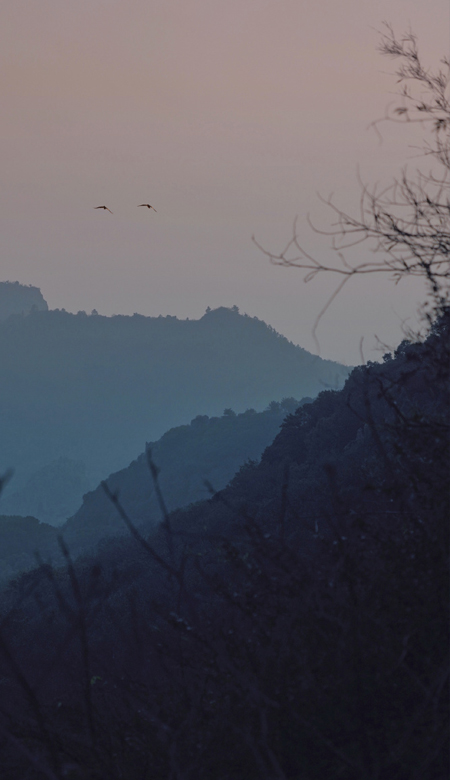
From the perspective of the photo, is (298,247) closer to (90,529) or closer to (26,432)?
(90,529)

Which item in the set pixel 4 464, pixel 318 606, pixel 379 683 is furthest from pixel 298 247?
pixel 4 464

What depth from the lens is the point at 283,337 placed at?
190125 millimetres

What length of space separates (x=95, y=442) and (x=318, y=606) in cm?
17815

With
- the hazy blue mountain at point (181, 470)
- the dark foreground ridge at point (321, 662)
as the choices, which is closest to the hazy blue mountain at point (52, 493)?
the hazy blue mountain at point (181, 470)

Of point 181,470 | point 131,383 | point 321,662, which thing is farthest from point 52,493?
point 321,662

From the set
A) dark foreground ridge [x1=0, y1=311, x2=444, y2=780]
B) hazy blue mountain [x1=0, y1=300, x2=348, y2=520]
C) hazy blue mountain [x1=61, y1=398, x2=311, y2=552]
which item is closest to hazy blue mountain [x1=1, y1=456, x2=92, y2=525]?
hazy blue mountain [x1=0, y1=300, x2=348, y2=520]

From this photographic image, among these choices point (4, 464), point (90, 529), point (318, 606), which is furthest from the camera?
point (4, 464)

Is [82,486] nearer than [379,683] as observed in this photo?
No

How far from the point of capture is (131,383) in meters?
188

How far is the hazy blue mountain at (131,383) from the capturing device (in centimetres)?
17450

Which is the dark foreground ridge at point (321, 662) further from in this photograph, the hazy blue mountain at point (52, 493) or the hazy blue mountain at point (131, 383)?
the hazy blue mountain at point (131, 383)

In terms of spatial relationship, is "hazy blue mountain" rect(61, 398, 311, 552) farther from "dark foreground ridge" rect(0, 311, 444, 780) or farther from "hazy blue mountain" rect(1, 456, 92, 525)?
"hazy blue mountain" rect(1, 456, 92, 525)

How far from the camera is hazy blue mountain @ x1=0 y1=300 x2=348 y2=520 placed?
17450 cm

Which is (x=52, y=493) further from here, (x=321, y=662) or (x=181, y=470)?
(x=321, y=662)
